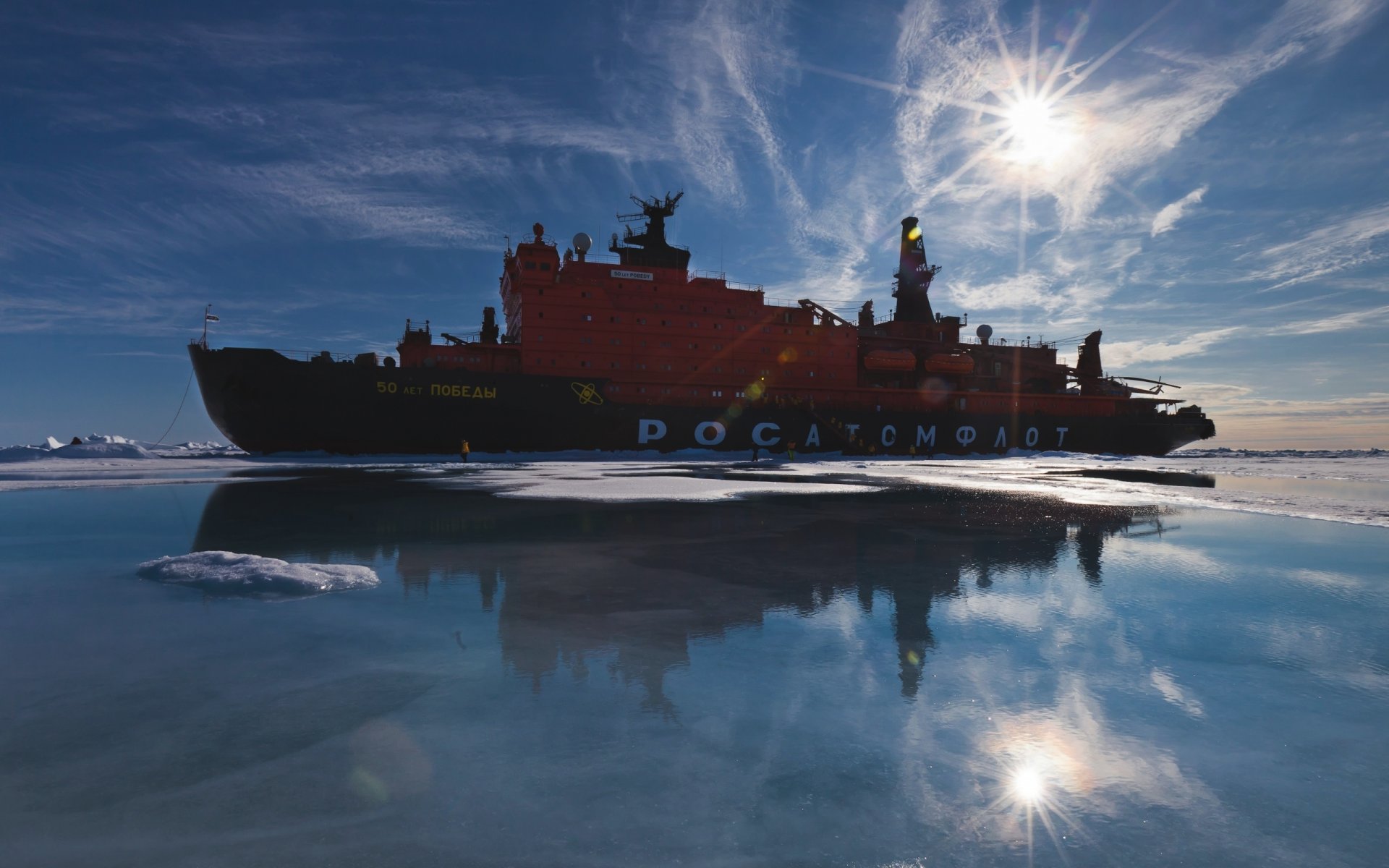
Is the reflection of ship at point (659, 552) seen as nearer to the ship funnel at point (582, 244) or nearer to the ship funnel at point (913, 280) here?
the ship funnel at point (582, 244)

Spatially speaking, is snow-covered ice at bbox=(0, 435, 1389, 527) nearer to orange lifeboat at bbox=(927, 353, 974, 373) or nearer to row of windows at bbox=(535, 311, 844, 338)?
orange lifeboat at bbox=(927, 353, 974, 373)

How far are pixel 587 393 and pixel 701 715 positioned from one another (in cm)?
2627

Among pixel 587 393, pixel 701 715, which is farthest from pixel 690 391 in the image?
pixel 701 715

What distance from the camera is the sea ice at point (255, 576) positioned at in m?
5.53

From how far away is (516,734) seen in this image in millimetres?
2863

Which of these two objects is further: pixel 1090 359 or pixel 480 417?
pixel 1090 359

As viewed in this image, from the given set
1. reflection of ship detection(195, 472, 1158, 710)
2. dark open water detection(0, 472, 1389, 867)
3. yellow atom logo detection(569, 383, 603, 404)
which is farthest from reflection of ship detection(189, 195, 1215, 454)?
dark open water detection(0, 472, 1389, 867)

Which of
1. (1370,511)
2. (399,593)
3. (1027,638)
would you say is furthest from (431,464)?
(1370,511)

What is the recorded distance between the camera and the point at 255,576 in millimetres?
5699

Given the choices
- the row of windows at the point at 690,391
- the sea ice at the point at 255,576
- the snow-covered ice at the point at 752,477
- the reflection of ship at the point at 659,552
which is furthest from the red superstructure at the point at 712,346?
the sea ice at the point at 255,576

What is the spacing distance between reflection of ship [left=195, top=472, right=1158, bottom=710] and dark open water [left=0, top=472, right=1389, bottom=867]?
76 millimetres

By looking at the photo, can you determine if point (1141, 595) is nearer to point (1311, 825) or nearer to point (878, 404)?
point (1311, 825)

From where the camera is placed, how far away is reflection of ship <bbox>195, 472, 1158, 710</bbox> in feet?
14.7

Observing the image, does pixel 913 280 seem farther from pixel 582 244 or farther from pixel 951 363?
pixel 582 244
